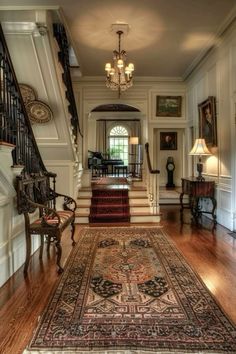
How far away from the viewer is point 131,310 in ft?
7.58

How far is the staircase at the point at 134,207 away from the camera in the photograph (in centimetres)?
591

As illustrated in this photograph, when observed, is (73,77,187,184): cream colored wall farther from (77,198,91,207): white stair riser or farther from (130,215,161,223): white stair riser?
(130,215,161,223): white stair riser

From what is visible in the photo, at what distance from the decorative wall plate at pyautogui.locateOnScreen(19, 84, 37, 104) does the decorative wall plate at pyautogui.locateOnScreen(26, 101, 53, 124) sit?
0.25 feet

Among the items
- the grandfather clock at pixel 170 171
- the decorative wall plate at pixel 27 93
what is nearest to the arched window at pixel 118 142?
the grandfather clock at pixel 170 171

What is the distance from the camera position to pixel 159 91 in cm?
805

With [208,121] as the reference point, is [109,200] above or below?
below

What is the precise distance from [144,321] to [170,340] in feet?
0.94

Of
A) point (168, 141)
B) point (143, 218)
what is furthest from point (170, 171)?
point (143, 218)

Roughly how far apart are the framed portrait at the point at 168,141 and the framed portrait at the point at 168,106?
2670 mm

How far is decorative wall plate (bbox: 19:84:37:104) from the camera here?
482 cm

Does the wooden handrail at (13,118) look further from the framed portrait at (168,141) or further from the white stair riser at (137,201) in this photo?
the framed portrait at (168,141)

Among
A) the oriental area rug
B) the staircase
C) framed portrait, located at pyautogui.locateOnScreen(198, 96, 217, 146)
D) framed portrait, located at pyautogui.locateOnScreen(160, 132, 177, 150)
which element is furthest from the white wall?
framed portrait, located at pyautogui.locateOnScreen(160, 132, 177, 150)

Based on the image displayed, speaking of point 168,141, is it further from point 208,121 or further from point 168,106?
point 208,121

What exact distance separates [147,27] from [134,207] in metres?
3.60
